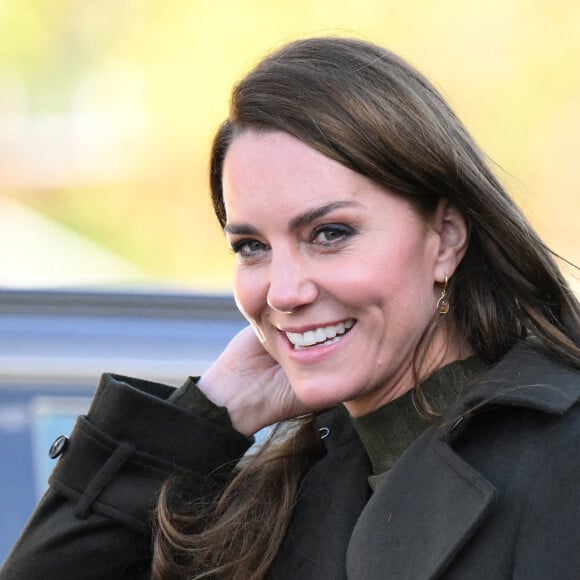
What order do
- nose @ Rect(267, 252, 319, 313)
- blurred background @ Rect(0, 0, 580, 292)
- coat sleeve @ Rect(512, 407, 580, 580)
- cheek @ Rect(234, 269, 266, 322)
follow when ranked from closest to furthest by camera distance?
coat sleeve @ Rect(512, 407, 580, 580) < nose @ Rect(267, 252, 319, 313) < cheek @ Rect(234, 269, 266, 322) < blurred background @ Rect(0, 0, 580, 292)

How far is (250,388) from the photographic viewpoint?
2.48m

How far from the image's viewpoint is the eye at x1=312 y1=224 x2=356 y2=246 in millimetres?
1956

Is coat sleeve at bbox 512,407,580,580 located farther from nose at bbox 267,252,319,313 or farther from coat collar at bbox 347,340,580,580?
nose at bbox 267,252,319,313

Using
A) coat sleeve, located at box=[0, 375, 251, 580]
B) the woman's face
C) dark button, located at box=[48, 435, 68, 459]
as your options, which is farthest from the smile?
dark button, located at box=[48, 435, 68, 459]

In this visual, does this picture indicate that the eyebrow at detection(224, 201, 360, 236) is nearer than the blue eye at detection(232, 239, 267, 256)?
Yes

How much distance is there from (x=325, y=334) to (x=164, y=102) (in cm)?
196

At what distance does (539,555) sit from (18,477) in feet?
6.71

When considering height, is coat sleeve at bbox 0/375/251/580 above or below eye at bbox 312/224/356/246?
below

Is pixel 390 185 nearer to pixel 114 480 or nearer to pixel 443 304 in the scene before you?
pixel 443 304

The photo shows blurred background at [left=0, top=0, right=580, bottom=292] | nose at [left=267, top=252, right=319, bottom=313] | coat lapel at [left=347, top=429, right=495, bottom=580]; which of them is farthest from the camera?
blurred background at [left=0, top=0, right=580, bottom=292]

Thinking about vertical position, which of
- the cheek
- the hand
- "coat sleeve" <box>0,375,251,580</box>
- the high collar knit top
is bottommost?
"coat sleeve" <box>0,375,251,580</box>

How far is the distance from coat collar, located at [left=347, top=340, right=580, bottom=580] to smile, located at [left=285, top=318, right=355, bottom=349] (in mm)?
226

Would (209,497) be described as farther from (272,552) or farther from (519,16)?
(519,16)

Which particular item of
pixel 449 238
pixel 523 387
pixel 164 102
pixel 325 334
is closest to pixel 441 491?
pixel 523 387
